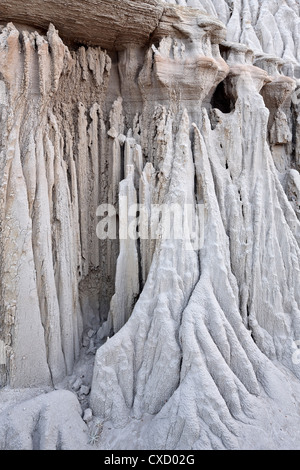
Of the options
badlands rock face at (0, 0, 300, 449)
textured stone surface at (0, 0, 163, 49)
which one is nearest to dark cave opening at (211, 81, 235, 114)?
badlands rock face at (0, 0, 300, 449)

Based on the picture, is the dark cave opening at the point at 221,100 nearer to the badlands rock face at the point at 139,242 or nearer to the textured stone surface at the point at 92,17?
the badlands rock face at the point at 139,242

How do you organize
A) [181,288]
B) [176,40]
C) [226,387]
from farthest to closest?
[176,40]
[181,288]
[226,387]

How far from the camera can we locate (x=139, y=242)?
17.4ft

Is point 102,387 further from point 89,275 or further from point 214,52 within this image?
point 214,52

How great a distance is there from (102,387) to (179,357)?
1.20m

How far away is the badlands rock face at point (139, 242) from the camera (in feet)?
13.7

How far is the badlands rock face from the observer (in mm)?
4176

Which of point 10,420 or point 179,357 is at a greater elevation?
point 179,357

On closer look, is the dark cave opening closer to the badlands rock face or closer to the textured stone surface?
the badlands rock face

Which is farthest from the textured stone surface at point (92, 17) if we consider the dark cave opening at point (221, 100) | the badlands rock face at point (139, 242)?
the dark cave opening at point (221, 100)

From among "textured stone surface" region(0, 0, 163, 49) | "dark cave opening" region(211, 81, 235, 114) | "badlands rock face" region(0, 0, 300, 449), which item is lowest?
"badlands rock face" region(0, 0, 300, 449)

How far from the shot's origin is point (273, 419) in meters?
4.19
